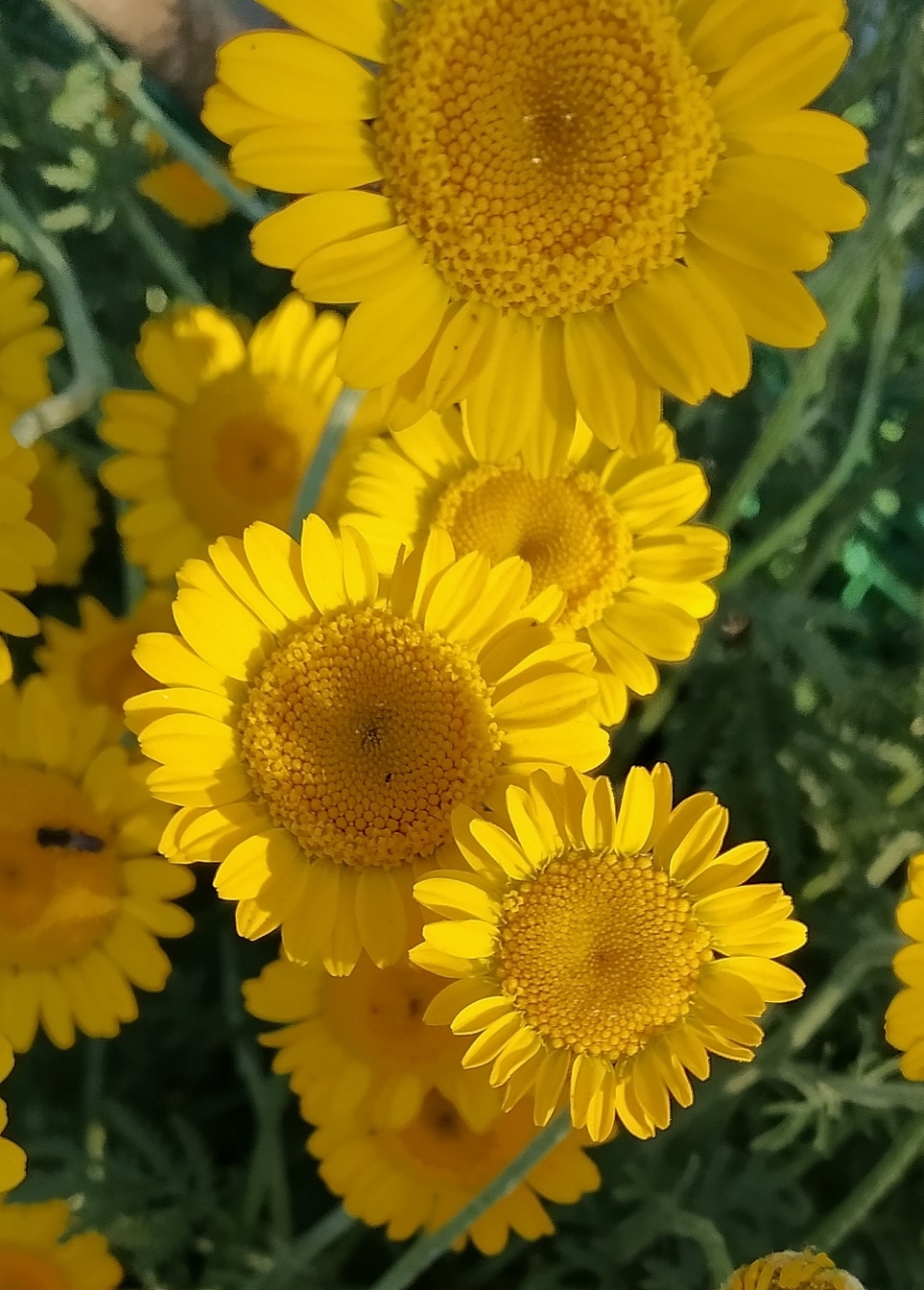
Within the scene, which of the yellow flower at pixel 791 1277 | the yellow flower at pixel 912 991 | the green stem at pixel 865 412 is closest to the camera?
the yellow flower at pixel 791 1277

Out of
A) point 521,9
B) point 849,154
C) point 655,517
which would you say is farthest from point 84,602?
point 849,154

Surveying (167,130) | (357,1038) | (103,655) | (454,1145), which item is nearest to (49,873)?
(103,655)

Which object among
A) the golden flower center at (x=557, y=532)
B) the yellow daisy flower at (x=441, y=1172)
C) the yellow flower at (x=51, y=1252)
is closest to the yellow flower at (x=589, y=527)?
the golden flower center at (x=557, y=532)

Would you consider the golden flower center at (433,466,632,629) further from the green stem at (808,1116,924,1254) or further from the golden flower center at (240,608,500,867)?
the green stem at (808,1116,924,1254)

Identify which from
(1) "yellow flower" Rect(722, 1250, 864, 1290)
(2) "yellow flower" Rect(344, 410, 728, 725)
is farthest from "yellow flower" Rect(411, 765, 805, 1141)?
(2) "yellow flower" Rect(344, 410, 728, 725)

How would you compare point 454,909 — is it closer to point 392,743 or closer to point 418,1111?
point 392,743

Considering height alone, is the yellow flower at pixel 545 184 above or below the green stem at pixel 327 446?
above

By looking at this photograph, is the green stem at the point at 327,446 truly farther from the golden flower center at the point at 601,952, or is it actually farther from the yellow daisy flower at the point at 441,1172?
the yellow daisy flower at the point at 441,1172
